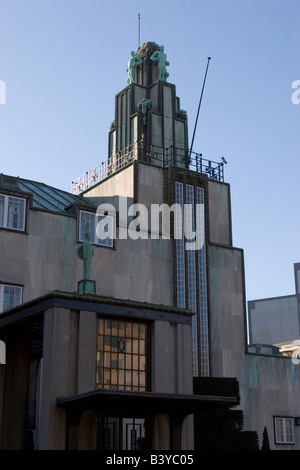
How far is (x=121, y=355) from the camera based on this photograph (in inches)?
942

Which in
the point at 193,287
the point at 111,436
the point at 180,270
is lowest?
the point at 111,436

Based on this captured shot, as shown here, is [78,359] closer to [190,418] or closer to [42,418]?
[42,418]

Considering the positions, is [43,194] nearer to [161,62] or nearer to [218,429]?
[161,62]

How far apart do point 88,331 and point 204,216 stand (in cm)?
2122

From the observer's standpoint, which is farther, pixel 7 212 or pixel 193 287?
pixel 193 287

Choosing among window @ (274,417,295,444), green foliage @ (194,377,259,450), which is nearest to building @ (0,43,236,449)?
green foliage @ (194,377,259,450)

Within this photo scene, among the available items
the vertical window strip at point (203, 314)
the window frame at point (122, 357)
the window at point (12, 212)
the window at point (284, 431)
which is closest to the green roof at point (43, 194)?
the window at point (12, 212)

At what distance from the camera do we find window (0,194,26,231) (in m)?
34.7

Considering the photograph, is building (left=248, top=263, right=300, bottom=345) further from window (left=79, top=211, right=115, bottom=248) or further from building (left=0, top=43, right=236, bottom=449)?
window (left=79, top=211, right=115, bottom=248)

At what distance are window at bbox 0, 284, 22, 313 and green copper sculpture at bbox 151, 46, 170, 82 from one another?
23.1 m

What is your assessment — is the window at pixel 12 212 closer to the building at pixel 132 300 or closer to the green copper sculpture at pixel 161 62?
the building at pixel 132 300

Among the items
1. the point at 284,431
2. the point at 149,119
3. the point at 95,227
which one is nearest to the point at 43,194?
the point at 95,227

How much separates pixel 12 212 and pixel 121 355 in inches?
544

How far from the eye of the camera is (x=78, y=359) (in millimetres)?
22656
